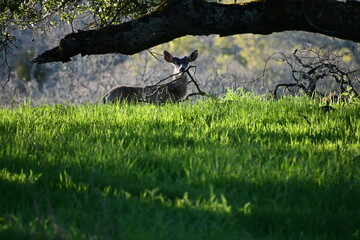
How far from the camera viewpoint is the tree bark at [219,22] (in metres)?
7.14

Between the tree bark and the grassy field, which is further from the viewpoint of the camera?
the tree bark

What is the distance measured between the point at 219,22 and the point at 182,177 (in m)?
2.88

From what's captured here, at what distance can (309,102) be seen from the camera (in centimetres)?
892

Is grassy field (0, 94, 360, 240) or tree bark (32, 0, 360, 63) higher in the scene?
tree bark (32, 0, 360, 63)

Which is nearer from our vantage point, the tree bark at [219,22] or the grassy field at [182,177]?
the grassy field at [182,177]

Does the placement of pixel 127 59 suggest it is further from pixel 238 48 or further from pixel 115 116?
pixel 115 116

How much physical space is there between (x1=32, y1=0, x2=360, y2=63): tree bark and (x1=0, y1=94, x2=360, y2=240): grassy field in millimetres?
1043

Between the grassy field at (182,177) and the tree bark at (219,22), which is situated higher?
the tree bark at (219,22)

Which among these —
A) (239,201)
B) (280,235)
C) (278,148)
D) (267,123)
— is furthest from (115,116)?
(280,235)

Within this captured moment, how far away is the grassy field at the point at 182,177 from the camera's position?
12.9 feet

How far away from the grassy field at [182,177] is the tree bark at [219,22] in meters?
1.04

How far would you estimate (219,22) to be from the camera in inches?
287

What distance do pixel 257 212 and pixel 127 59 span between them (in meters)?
25.4

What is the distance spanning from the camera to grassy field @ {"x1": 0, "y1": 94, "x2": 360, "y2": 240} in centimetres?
393
